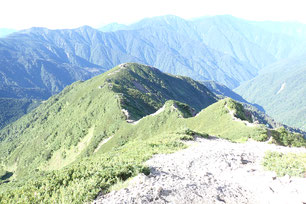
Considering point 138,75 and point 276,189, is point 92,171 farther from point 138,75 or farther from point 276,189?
point 138,75

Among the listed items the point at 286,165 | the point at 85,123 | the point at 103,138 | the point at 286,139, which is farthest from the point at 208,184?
the point at 85,123

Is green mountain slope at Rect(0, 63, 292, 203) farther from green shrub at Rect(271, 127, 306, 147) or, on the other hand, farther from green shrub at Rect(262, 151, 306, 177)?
green shrub at Rect(262, 151, 306, 177)

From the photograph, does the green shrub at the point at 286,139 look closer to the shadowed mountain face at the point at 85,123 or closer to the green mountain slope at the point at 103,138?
the green mountain slope at the point at 103,138

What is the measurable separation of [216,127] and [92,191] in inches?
1792

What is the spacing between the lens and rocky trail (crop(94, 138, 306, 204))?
12.7 metres

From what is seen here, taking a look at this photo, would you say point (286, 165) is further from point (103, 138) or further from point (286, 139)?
point (103, 138)

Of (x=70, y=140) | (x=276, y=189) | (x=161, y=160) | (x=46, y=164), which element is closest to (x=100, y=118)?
(x=70, y=140)

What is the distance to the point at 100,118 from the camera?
10981 centimetres

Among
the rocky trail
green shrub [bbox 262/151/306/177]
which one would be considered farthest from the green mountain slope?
green shrub [bbox 262/151/306/177]

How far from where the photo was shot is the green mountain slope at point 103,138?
48.5 ft

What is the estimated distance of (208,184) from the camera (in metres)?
15.0

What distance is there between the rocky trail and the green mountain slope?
175cm

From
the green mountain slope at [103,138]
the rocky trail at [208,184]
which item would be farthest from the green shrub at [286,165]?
the green mountain slope at [103,138]

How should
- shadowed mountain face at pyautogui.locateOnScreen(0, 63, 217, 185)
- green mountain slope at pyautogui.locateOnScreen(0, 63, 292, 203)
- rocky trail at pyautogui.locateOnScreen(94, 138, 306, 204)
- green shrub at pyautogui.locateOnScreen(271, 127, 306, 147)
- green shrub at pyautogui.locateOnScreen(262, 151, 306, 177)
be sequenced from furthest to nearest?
1. shadowed mountain face at pyautogui.locateOnScreen(0, 63, 217, 185)
2. green shrub at pyautogui.locateOnScreen(271, 127, 306, 147)
3. green shrub at pyautogui.locateOnScreen(262, 151, 306, 177)
4. green mountain slope at pyautogui.locateOnScreen(0, 63, 292, 203)
5. rocky trail at pyautogui.locateOnScreen(94, 138, 306, 204)
